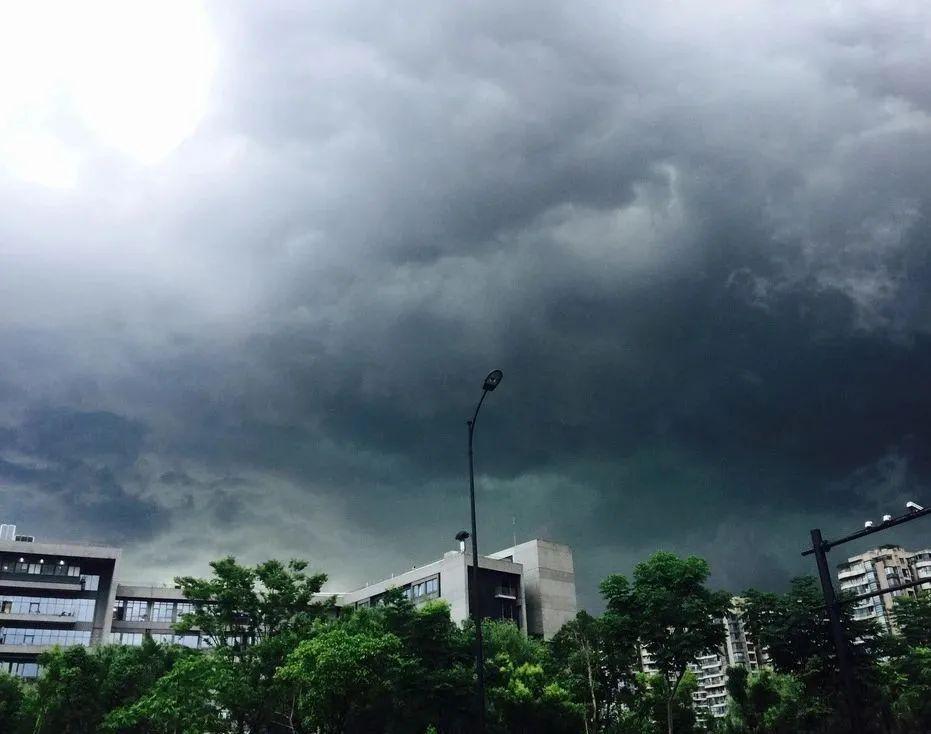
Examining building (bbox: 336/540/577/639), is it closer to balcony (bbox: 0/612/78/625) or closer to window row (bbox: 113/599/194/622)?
window row (bbox: 113/599/194/622)

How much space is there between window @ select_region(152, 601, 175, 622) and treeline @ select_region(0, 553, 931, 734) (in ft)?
126

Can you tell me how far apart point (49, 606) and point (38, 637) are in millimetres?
3302

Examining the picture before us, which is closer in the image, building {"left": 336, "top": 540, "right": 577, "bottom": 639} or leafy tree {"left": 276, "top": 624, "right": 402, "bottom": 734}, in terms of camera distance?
leafy tree {"left": 276, "top": 624, "right": 402, "bottom": 734}

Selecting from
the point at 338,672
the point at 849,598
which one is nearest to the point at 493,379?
the point at 849,598

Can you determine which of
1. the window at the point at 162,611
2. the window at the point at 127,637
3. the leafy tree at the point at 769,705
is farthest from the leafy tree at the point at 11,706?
the leafy tree at the point at 769,705

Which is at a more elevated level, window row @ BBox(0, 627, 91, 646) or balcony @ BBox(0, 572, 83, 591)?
balcony @ BBox(0, 572, 83, 591)

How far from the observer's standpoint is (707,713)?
2542 inches

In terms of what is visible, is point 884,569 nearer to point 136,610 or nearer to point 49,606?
point 136,610

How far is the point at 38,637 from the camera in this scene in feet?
278

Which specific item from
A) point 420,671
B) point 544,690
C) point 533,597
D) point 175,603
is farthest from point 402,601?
point 175,603

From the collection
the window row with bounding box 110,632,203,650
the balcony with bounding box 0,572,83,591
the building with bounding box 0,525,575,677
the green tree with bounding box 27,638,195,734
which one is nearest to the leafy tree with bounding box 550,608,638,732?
the green tree with bounding box 27,638,195,734

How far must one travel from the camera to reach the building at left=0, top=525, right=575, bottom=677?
85.2 m

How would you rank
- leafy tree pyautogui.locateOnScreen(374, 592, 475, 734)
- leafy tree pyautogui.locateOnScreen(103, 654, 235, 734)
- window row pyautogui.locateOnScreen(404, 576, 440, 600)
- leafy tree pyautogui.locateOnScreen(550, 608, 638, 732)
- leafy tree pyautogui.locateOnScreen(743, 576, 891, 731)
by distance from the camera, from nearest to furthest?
leafy tree pyautogui.locateOnScreen(103, 654, 235, 734), leafy tree pyautogui.locateOnScreen(374, 592, 475, 734), leafy tree pyautogui.locateOnScreen(743, 576, 891, 731), leafy tree pyautogui.locateOnScreen(550, 608, 638, 732), window row pyautogui.locateOnScreen(404, 576, 440, 600)

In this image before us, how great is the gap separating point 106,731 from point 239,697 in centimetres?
1570
